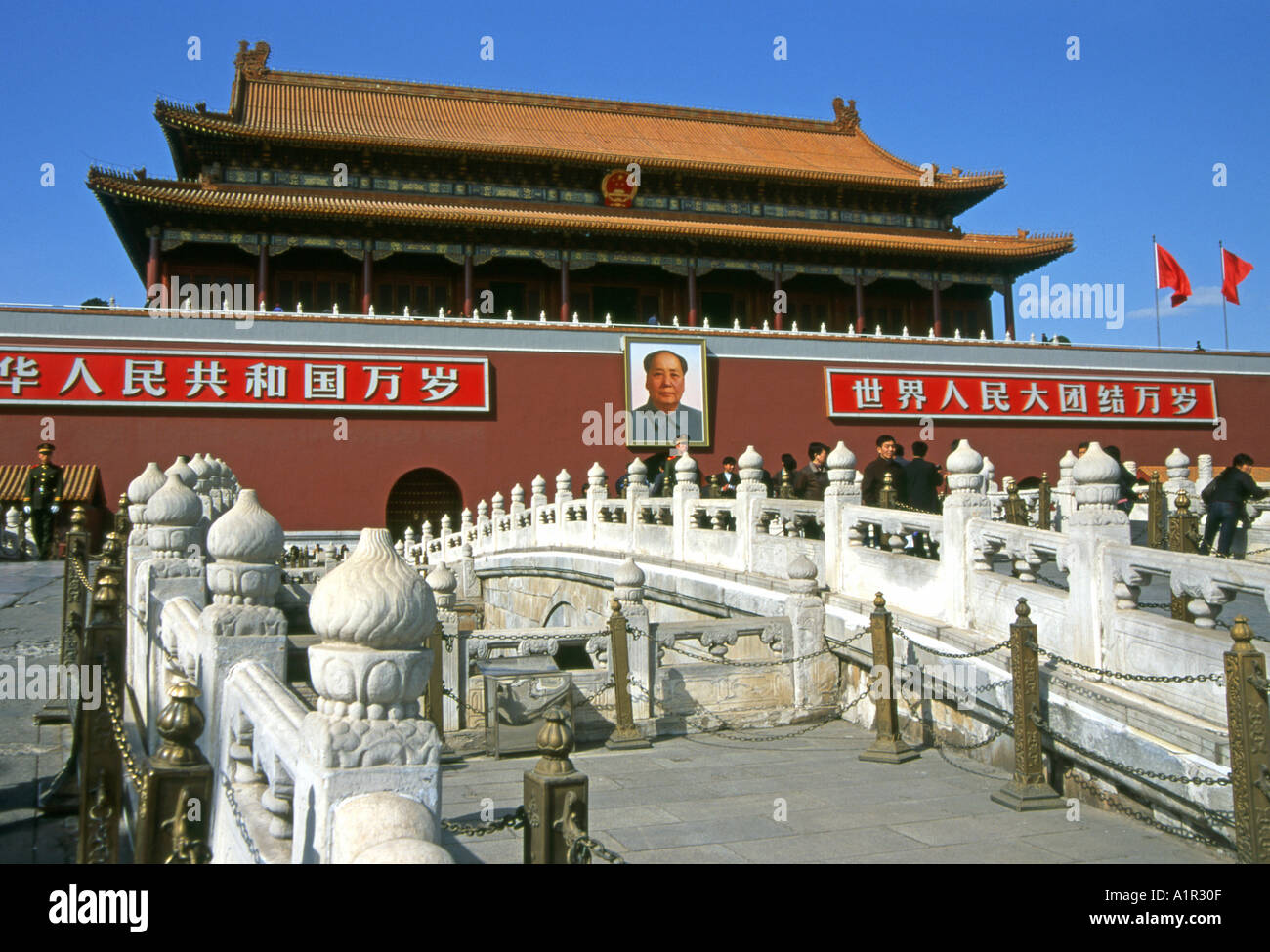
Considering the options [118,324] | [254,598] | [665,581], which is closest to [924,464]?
[665,581]

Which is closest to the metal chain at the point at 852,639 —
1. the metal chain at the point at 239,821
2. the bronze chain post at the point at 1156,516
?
the metal chain at the point at 239,821

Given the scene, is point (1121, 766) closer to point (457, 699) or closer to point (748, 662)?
point (748, 662)

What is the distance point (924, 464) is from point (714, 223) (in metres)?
15.4

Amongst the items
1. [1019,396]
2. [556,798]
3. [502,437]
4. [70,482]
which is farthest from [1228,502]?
[70,482]

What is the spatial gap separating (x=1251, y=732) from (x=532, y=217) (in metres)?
19.3

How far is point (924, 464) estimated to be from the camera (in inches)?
359

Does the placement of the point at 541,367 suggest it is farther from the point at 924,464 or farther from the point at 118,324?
the point at 924,464

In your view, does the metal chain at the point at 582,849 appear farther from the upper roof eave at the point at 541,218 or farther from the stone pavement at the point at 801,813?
the upper roof eave at the point at 541,218

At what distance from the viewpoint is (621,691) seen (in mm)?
7191

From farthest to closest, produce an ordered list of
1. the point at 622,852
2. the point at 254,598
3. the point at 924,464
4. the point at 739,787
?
the point at 924,464, the point at 739,787, the point at 622,852, the point at 254,598

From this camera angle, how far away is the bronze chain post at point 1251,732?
4.07 metres

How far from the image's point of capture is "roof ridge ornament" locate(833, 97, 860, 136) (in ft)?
99.9

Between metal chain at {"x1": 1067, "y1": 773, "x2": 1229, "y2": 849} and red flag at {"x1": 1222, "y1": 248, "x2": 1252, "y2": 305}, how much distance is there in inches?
791

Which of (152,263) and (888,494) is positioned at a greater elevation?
(152,263)
